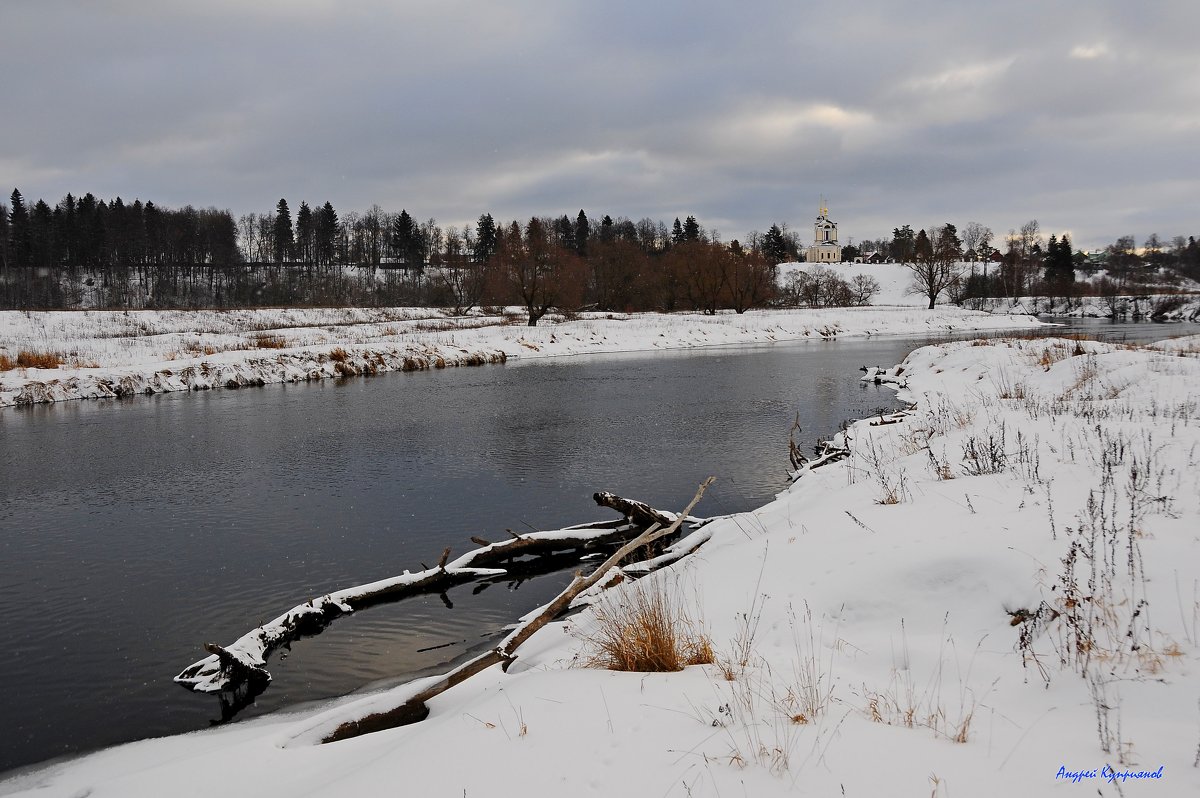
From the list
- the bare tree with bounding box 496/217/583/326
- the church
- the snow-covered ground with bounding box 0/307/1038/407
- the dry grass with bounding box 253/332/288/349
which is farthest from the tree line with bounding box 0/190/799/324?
the church

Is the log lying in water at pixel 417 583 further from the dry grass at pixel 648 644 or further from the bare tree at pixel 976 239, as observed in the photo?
the bare tree at pixel 976 239

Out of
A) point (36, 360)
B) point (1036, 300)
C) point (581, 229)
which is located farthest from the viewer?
point (581, 229)

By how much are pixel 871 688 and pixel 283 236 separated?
117351 millimetres

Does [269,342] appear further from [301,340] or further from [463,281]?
[463,281]

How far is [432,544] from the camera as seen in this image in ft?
31.4

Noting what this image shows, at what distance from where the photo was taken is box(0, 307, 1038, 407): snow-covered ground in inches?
1023

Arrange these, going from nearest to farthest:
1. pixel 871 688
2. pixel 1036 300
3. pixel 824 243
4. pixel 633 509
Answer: pixel 871 688 → pixel 633 509 → pixel 1036 300 → pixel 824 243

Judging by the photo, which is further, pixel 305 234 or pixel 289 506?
pixel 305 234

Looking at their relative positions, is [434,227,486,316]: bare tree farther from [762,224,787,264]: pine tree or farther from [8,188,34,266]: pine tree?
[762,224,787,264]: pine tree

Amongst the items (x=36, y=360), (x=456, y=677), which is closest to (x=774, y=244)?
(x=36, y=360)

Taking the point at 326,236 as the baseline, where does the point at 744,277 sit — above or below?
below

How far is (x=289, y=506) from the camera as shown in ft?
37.4

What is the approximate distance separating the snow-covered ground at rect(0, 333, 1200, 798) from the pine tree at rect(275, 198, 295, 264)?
370ft

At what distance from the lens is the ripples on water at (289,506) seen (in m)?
6.43
